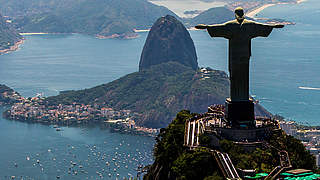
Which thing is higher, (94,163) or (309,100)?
(309,100)

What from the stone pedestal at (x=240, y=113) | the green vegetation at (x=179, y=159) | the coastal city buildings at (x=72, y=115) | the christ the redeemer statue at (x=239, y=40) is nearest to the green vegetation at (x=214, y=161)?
the green vegetation at (x=179, y=159)

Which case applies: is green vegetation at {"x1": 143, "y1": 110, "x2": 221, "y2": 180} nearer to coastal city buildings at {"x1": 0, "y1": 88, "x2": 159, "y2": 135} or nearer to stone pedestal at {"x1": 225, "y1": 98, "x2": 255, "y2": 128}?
stone pedestal at {"x1": 225, "y1": 98, "x2": 255, "y2": 128}

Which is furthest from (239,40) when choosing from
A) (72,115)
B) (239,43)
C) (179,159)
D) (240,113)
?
(72,115)

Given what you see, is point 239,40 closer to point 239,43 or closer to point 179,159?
point 239,43

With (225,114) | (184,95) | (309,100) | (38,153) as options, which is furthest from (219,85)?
(225,114)

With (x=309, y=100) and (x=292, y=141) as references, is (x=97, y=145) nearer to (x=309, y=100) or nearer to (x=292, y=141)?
(x=309, y=100)

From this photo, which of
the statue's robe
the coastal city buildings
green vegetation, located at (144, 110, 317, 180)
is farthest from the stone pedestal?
the coastal city buildings

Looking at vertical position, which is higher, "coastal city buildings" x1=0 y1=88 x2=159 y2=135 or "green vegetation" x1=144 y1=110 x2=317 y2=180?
"coastal city buildings" x1=0 y1=88 x2=159 y2=135
